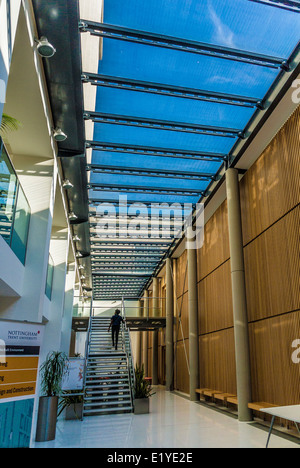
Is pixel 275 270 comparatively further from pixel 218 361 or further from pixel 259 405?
pixel 218 361

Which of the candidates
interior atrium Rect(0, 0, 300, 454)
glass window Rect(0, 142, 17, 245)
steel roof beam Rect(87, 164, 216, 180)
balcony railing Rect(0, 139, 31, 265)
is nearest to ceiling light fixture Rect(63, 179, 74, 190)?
interior atrium Rect(0, 0, 300, 454)

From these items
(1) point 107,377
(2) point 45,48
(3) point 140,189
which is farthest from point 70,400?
(2) point 45,48

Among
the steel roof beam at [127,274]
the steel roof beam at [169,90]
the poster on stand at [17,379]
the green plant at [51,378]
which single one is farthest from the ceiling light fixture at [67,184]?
the steel roof beam at [127,274]

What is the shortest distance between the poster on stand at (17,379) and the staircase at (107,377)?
192 inches

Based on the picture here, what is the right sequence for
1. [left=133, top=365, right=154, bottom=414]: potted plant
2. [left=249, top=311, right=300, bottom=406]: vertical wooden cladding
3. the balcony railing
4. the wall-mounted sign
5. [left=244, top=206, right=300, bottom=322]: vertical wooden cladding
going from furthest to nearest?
[left=133, top=365, right=154, bottom=414]: potted plant → the wall-mounted sign → [left=244, top=206, right=300, bottom=322]: vertical wooden cladding → [left=249, top=311, right=300, bottom=406]: vertical wooden cladding → the balcony railing

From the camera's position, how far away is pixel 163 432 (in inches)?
240

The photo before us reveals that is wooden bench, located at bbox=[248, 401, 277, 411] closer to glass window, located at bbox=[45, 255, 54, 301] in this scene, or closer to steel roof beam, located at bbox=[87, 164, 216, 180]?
steel roof beam, located at bbox=[87, 164, 216, 180]

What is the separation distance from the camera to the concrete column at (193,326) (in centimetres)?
1109

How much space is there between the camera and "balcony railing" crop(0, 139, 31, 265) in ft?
16.3

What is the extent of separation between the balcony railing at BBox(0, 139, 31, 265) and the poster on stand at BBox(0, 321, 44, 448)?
186 cm

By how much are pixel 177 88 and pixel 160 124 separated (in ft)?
3.43

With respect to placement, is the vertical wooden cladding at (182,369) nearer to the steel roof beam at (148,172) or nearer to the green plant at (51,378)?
the steel roof beam at (148,172)

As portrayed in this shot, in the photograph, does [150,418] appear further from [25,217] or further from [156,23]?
[156,23]

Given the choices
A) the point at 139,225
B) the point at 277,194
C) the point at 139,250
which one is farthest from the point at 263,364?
the point at 139,250
